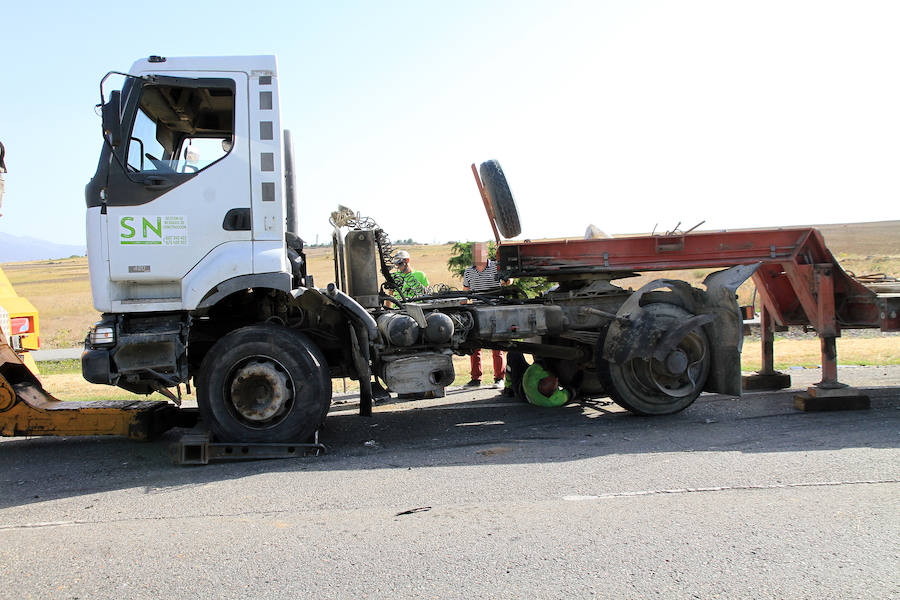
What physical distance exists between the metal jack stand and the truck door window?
2.29m

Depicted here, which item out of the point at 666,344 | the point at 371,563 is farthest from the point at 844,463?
the point at 371,563

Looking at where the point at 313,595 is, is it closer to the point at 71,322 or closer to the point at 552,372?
the point at 552,372

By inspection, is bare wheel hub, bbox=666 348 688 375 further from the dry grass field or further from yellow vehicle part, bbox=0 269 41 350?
yellow vehicle part, bbox=0 269 41 350

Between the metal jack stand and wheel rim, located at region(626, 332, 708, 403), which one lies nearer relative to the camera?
the metal jack stand

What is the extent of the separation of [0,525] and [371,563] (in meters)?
2.63

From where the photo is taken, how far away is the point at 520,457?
18.7 ft

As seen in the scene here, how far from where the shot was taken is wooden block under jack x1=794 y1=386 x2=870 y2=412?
7.33 metres

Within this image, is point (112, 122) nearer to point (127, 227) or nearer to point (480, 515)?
point (127, 227)

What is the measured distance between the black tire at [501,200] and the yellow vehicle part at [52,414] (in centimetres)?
396

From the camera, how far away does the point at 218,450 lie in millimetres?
5777

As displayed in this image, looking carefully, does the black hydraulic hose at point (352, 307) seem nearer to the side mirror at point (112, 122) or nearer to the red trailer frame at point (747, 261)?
the red trailer frame at point (747, 261)

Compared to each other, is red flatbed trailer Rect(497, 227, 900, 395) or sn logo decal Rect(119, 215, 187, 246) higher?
sn logo decal Rect(119, 215, 187, 246)

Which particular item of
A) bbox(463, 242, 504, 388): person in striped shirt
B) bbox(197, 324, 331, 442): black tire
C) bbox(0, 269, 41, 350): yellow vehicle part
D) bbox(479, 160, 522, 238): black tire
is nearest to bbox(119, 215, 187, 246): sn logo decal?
bbox(197, 324, 331, 442): black tire

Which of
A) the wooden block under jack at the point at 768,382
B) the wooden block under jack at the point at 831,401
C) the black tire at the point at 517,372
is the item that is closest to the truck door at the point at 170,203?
the black tire at the point at 517,372
